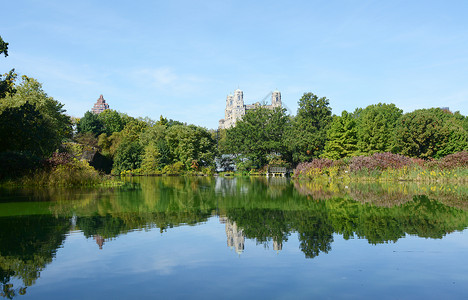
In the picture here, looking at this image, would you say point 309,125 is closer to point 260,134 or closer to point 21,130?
point 260,134

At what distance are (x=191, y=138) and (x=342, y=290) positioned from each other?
52632mm

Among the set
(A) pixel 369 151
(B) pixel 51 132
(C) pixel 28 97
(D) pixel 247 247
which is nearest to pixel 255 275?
(D) pixel 247 247

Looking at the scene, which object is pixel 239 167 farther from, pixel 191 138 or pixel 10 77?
pixel 10 77

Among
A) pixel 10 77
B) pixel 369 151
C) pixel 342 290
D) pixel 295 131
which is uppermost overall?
pixel 10 77

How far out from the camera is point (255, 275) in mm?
5418

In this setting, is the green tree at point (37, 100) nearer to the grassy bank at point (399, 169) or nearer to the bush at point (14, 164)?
the bush at point (14, 164)

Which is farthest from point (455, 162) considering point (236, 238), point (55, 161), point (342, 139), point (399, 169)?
point (55, 161)

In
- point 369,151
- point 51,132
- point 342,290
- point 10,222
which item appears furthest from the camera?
point 369,151

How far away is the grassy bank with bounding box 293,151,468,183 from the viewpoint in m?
27.2

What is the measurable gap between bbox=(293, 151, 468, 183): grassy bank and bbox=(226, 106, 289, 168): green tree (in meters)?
17.4

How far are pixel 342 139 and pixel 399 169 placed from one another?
1093cm

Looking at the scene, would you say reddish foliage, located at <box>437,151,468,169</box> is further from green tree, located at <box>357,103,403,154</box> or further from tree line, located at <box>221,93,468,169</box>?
green tree, located at <box>357,103,403,154</box>

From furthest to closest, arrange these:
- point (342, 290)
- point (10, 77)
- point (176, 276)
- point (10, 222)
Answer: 1. point (10, 77)
2. point (10, 222)
3. point (176, 276)
4. point (342, 290)

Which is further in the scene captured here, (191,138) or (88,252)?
(191,138)
